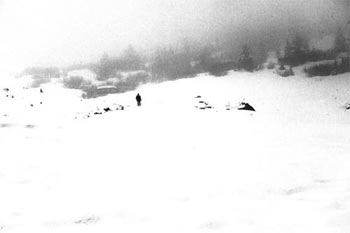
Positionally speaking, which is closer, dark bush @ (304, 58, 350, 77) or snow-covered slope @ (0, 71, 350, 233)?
snow-covered slope @ (0, 71, 350, 233)

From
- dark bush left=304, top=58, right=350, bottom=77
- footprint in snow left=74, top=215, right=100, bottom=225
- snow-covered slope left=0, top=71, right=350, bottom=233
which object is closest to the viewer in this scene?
snow-covered slope left=0, top=71, right=350, bottom=233

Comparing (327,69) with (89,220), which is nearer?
(89,220)

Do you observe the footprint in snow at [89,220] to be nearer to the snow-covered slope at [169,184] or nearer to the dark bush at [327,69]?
the snow-covered slope at [169,184]

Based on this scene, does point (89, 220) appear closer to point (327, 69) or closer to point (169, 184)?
point (169, 184)

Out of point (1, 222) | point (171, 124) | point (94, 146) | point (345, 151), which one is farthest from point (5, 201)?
point (171, 124)

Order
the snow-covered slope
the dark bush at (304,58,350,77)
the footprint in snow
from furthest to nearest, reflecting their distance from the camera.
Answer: the dark bush at (304,58,350,77), the footprint in snow, the snow-covered slope

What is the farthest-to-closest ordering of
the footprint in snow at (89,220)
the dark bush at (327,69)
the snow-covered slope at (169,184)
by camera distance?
the dark bush at (327,69)
the footprint in snow at (89,220)
the snow-covered slope at (169,184)

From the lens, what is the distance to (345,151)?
8859mm

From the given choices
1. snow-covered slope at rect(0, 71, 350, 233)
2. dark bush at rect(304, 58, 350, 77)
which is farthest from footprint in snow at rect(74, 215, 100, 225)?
dark bush at rect(304, 58, 350, 77)

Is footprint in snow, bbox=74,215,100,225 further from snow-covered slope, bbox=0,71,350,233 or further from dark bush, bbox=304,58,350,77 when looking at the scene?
dark bush, bbox=304,58,350,77

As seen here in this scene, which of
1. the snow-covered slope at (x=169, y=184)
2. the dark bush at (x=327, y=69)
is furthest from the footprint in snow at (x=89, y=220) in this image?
the dark bush at (x=327, y=69)

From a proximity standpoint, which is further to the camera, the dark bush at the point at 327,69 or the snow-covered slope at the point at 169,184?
the dark bush at the point at 327,69

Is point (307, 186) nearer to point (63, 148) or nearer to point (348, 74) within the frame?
point (63, 148)

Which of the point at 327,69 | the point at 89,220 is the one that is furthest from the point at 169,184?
the point at 327,69
